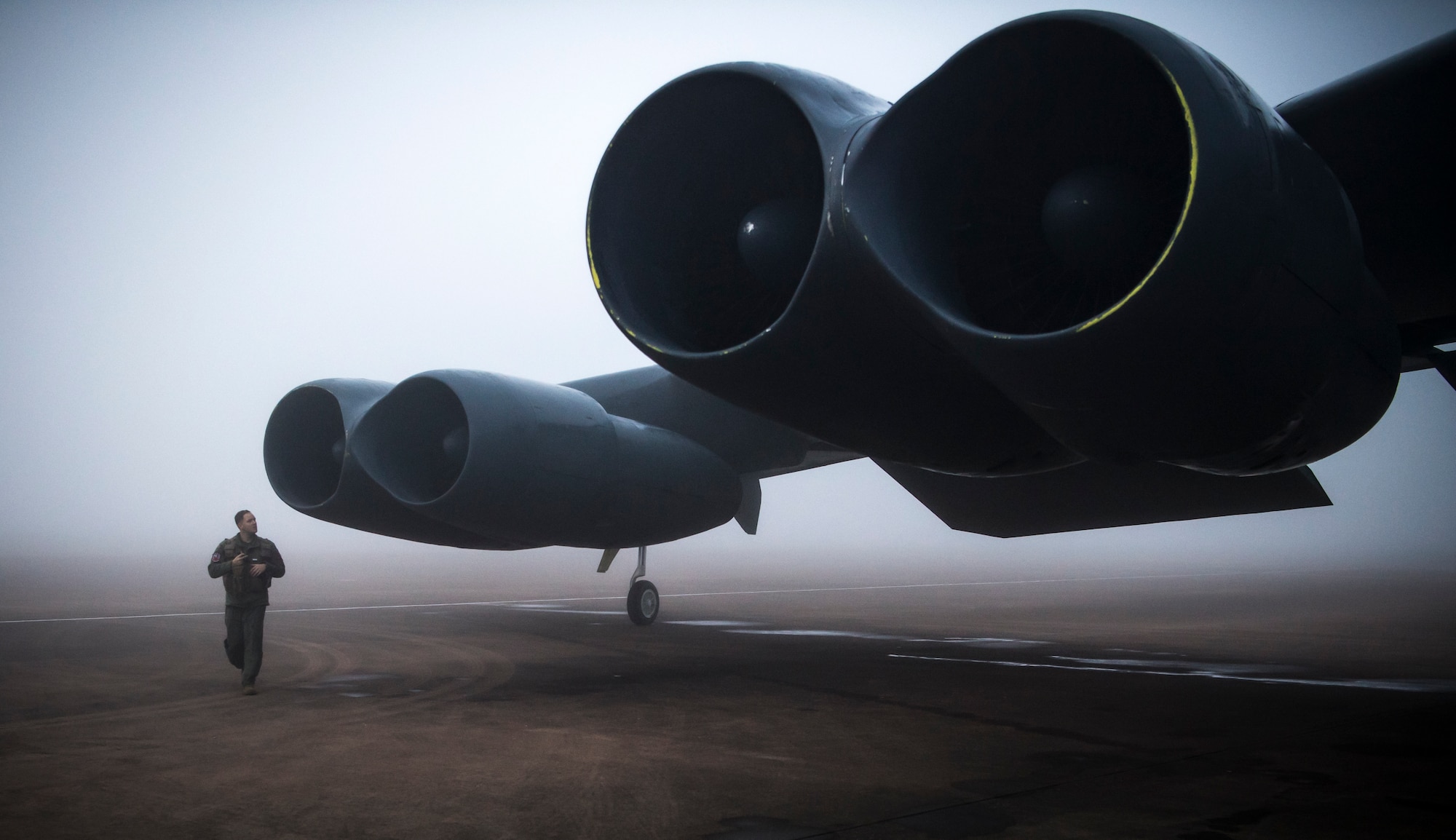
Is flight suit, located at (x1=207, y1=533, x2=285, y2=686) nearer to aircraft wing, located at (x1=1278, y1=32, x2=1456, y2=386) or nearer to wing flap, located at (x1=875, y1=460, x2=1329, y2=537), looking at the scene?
wing flap, located at (x1=875, y1=460, x2=1329, y2=537)

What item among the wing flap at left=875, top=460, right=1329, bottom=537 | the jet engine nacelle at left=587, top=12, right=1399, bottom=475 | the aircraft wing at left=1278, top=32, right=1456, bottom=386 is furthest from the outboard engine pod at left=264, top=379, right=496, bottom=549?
the aircraft wing at left=1278, top=32, right=1456, bottom=386

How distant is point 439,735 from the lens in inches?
167

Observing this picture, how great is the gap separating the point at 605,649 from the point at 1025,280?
207 inches

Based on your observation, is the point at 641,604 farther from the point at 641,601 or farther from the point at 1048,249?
the point at 1048,249

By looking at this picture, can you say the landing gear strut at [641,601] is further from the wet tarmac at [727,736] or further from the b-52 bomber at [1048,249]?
the b-52 bomber at [1048,249]

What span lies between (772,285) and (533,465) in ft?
10.4

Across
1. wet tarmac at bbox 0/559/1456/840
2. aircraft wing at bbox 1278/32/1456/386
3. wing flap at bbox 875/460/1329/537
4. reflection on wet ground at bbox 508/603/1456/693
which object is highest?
aircraft wing at bbox 1278/32/1456/386

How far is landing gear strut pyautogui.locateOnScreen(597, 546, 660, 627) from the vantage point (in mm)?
9984

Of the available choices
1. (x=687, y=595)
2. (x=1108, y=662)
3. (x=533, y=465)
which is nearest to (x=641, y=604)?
(x=533, y=465)

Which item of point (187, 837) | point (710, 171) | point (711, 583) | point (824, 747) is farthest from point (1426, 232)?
point (711, 583)

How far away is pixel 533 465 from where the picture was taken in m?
6.61

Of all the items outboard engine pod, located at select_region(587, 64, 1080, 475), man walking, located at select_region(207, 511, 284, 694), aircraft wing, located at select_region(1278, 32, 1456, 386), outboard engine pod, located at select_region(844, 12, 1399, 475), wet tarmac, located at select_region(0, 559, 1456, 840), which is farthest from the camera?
man walking, located at select_region(207, 511, 284, 694)

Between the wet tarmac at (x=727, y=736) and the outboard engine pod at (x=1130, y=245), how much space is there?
1235 mm

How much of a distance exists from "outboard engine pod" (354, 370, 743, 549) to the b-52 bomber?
274cm
